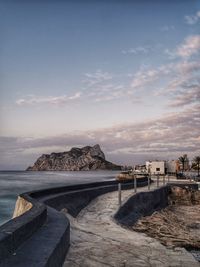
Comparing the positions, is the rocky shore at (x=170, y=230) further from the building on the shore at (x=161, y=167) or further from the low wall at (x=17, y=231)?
the building on the shore at (x=161, y=167)

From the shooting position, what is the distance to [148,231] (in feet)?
36.9

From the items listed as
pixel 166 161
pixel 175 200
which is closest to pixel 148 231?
pixel 175 200

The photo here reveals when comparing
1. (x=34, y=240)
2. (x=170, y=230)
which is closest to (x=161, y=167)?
(x=170, y=230)

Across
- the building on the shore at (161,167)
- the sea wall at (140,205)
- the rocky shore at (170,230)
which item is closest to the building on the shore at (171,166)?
the building on the shore at (161,167)

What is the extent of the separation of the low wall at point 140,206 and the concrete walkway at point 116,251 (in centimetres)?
344

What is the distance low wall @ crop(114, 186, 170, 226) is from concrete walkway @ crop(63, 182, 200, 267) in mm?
3445

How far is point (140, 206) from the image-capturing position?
20.2 meters

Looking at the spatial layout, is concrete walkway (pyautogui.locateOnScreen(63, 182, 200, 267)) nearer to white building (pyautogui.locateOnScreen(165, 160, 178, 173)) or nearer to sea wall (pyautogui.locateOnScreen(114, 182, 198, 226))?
sea wall (pyautogui.locateOnScreen(114, 182, 198, 226))

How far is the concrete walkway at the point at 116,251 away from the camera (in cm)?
645

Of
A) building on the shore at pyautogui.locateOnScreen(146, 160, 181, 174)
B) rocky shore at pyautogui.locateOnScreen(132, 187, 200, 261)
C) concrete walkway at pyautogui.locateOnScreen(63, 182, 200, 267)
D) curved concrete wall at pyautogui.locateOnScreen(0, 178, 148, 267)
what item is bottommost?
rocky shore at pyautogui.locateOnScreen(132, 187, 200, 261)

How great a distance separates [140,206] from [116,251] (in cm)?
1329

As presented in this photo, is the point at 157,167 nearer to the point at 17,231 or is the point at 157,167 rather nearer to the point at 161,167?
the point at 161,167

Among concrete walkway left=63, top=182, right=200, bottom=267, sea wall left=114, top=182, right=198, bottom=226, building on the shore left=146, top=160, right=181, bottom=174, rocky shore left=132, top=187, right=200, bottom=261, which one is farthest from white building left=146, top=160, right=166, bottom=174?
concrete walkway left=63, top=182, right=200, bottom=267

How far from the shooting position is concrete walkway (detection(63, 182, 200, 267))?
6445mm
